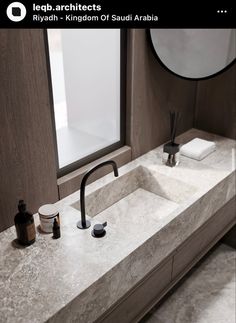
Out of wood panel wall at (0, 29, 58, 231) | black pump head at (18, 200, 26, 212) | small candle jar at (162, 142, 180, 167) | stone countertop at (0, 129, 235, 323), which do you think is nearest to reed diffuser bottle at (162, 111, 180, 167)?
small candle jar at (162, 142, 180, 167)

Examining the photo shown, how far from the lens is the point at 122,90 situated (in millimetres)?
1950

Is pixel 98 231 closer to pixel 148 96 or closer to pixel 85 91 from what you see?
pixel 148 96

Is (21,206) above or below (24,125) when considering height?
below

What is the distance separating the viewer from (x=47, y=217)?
1514 millimetres

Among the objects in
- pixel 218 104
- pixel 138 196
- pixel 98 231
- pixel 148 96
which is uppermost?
pixel 148 96

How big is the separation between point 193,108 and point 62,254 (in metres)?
1.38

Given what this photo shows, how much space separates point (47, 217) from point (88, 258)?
24cm

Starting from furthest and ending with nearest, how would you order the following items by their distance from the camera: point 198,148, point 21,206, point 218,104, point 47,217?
point 218,104 < point 198,148 < point 47,217 < point 21,206
